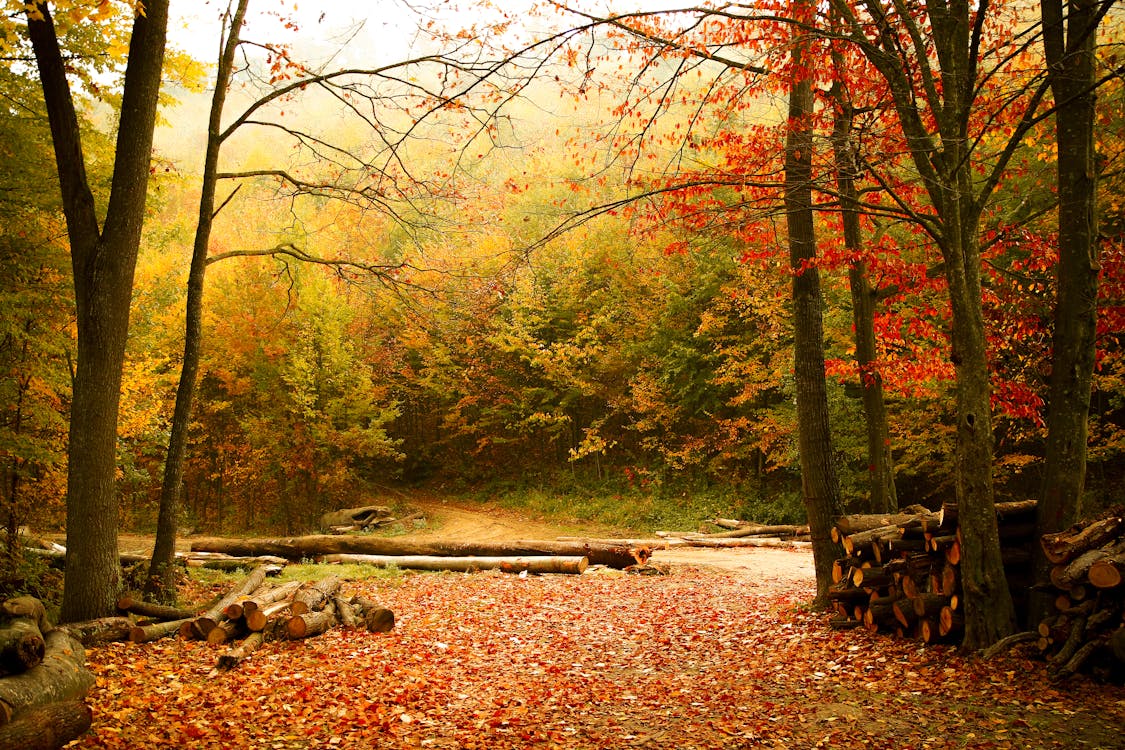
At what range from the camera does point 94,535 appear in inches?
276

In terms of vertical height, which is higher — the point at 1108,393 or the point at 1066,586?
the point at 1108,393

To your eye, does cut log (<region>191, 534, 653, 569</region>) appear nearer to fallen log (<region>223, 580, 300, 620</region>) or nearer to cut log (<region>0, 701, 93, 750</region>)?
fallen log (<region>223, 580, 300, 620</region>)

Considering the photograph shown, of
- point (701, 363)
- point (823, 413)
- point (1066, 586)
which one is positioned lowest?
point (1066, 586)

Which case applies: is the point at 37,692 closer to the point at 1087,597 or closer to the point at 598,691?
the point at 598,691

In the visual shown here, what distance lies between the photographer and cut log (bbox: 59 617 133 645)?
6469 mm

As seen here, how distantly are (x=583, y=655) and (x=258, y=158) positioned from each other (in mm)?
36173

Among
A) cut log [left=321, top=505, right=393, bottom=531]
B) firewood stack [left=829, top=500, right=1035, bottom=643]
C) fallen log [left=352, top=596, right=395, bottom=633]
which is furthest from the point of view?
cut log [left=321, top=505, right=393, bottom=531]

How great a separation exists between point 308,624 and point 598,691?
3324 millimetres

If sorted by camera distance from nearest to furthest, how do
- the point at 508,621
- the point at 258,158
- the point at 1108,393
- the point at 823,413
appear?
the point at 823,413 → the point at 508,621 → the point at 1108,393 → the point at 258,158

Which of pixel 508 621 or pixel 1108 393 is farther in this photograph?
pixel 1108 393

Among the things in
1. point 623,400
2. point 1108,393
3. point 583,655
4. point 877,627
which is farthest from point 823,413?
point 623,400

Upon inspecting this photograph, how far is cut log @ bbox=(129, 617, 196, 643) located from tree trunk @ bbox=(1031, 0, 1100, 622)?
8142mm

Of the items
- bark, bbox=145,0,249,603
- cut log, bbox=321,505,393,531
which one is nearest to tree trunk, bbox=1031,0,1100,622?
bark, bbox=145,0,249,603

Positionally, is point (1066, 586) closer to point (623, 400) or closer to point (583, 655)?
point (583, 655)
